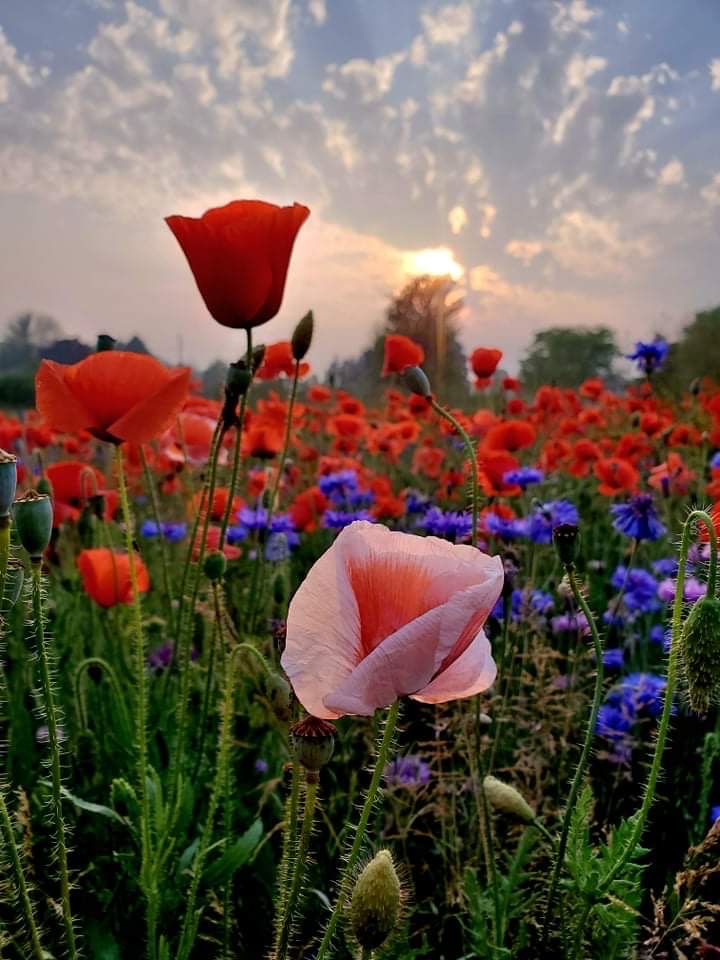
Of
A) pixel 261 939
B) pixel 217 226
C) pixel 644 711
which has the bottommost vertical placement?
pixel 261 939

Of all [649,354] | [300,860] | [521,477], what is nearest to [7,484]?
[300,860]

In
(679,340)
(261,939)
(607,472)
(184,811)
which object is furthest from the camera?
(679,340)

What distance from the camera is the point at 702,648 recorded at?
82 cm

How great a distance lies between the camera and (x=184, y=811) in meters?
1.37

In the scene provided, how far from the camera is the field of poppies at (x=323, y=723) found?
657 mm

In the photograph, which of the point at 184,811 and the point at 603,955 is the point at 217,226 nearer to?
the point at 184,811

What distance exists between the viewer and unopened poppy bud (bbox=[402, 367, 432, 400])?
1462mm

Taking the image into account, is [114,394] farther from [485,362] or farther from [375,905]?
[485,362]

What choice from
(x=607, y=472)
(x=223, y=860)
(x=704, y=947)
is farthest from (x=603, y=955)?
(x=607, y=472)

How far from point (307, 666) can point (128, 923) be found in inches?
41.7

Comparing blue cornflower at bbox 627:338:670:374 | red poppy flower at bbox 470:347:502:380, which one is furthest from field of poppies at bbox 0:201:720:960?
blue cornflower at bbox 627:338:670:374

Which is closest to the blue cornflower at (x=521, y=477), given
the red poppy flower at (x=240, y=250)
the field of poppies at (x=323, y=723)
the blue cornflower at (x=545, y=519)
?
the field of poppies at (x=323, y=723)

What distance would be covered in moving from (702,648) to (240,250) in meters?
0.78

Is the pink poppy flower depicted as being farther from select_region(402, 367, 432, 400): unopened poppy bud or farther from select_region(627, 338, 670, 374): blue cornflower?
select_region(627, 338, 670, 374): blue cornflower
